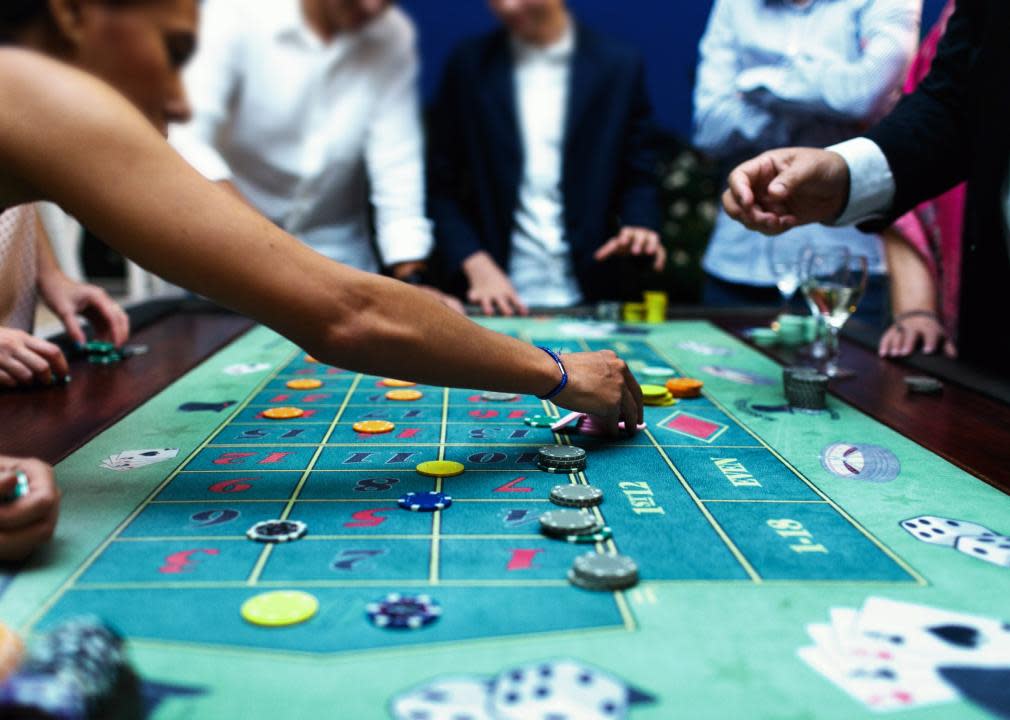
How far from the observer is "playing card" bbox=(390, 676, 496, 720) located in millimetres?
744

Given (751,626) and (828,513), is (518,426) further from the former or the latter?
(751,626)

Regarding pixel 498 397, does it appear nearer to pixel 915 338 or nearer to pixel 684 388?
pixel 684 388

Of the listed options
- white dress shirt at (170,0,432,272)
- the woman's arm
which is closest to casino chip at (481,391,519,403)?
the woman's arm

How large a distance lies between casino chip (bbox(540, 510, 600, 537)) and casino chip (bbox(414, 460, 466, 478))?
253 mm

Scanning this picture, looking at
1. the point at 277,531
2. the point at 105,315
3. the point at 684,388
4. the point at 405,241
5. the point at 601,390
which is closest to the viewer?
the point at 277,531

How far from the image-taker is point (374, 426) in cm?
166

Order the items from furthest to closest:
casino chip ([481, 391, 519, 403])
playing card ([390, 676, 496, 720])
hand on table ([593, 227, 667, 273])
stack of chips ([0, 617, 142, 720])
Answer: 1. hand on table ([593, 227, 667, 273])
2. casino chip ([481, 391, 519, 403])
3. playing card ([390, 676, 496, 720])
4. stack of chips ([0, 617, 142, 720])

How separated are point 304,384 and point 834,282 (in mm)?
1236

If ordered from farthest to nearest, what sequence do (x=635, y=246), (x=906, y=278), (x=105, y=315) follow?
(x=635, y=246), (x=906, y=278), (x=105, y=315)

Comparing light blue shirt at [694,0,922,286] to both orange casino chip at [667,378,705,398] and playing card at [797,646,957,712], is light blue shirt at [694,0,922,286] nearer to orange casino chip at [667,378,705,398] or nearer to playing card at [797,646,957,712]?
orange casino chip at [667,378,705,398]

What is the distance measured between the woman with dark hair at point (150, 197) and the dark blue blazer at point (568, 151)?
2.11 m

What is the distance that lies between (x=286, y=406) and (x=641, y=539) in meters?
0.94

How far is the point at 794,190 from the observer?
193 cm

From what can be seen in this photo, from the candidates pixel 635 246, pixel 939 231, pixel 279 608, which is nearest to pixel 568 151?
pixel 635 246
